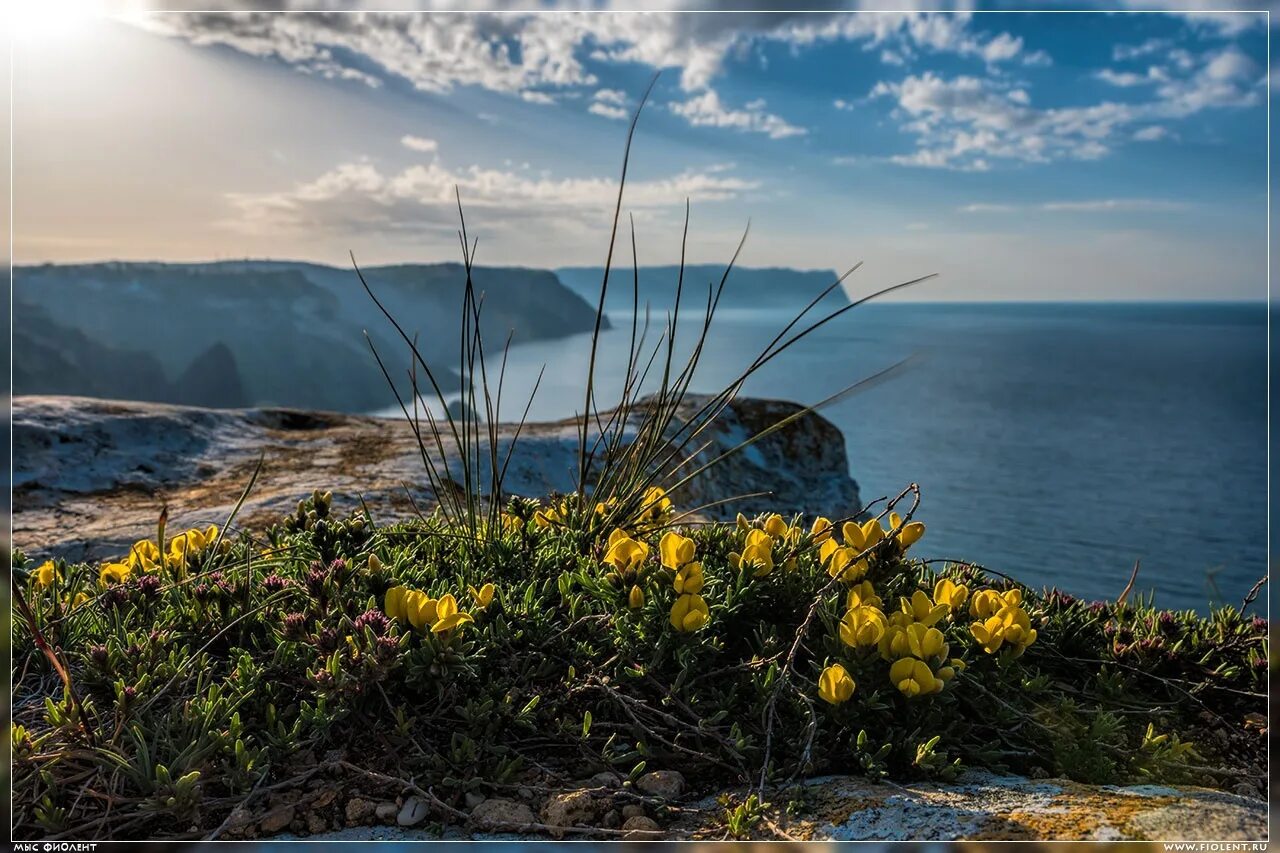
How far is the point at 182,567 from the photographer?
284cm

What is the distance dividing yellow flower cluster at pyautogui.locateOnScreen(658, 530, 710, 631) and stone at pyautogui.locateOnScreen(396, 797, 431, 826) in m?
0.79

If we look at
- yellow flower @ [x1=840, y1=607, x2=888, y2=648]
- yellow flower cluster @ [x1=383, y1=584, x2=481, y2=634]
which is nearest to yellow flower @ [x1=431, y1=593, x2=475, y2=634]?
yellow flower cluster @ [x1=383, y1=584, x2=481, y2=634]

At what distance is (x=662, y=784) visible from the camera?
6.39 feet

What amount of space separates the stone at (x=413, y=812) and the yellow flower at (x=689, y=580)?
0.86m

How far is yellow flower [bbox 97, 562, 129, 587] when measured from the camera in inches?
110

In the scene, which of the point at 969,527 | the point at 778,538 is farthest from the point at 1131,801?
the point at 969,527

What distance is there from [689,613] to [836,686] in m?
0.45

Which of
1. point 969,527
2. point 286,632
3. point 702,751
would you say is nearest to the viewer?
point 702,751

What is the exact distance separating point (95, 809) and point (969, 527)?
18584 millimetres

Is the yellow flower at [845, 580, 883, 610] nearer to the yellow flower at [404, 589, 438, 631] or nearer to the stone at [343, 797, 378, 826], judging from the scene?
the yellow flower at [404, 589, 438, 631]

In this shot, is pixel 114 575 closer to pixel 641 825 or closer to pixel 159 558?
pixel 159 558

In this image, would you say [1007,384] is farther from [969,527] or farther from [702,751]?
[702,751]

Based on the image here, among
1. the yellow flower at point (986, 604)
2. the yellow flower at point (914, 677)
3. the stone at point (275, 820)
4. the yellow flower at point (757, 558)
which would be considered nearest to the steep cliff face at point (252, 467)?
the yellow flower at point (757, 558)

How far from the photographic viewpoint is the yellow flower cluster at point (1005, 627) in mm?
2264
